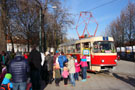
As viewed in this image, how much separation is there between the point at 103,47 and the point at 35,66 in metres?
6.50

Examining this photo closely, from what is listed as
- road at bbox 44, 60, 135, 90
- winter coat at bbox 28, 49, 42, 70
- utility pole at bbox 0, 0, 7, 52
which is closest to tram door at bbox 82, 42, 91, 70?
road at bbox 44, 60, 135, 90

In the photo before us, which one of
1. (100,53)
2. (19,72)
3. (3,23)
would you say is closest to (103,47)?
(100,53)

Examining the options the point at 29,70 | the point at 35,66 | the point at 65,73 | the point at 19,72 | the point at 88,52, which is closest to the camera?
the point at 19,72

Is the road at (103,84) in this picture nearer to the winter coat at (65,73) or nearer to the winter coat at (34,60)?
the winter coat at (65,73)

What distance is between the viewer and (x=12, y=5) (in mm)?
13062

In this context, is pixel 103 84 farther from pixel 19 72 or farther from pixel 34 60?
pixel 19 72

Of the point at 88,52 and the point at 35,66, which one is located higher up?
the point at 88,52

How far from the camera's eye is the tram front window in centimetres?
1114

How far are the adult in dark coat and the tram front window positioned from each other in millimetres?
5857

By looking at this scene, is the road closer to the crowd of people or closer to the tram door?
the crowd of people

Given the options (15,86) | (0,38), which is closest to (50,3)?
(0,38)

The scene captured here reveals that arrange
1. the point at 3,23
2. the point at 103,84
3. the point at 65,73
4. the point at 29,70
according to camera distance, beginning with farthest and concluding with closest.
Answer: the point at 3,23 < the point at 103,84 < the point at 65,73 < the point at 29,70

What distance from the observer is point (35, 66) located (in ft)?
19.8

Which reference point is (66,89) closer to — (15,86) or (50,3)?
(15,86)
